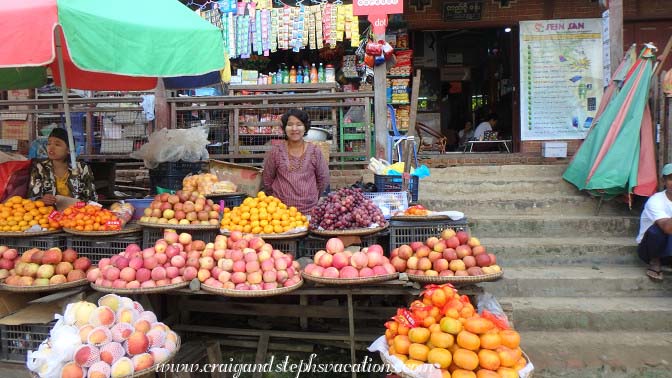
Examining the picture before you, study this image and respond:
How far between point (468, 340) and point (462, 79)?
37.7 feet

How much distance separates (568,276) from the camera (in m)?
4.95

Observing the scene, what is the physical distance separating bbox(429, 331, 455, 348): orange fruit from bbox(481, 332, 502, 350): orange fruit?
0.54 ft

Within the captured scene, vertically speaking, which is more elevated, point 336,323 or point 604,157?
point 604,157

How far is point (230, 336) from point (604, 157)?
4869 millimetres

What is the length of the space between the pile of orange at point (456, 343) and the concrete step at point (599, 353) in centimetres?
142

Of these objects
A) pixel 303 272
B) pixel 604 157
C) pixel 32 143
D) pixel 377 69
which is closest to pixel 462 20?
pixel 377 69

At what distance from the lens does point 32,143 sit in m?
7.86

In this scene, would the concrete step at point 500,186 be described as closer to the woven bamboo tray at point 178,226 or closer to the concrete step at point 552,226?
the concrete step at point 552,226

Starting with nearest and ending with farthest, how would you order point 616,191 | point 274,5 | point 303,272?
point 303,272, point 616,191, point 274,5

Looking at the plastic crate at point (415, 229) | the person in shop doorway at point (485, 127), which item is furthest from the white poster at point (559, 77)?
the plastic crate at point (415, 229)

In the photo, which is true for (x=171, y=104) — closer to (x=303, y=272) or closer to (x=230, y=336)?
(x=230, y=336)

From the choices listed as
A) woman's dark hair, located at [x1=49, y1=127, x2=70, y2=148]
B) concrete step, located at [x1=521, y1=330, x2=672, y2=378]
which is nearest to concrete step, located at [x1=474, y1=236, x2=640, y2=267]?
concrete step, located at [x1=521, y1=330, x2=672, y2=378]

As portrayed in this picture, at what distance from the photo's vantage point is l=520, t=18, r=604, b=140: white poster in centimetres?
895

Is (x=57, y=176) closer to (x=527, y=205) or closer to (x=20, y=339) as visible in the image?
(x=20, y=339)
